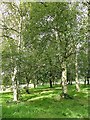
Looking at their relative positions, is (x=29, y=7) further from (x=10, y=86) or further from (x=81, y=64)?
(x=81, y=64)

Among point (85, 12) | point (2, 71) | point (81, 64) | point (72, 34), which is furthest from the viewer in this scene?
point (81, 64)

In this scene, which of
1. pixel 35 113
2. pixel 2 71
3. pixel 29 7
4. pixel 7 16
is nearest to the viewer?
pixel 35 113

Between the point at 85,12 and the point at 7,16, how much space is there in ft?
40.0

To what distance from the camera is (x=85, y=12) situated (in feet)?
91.7

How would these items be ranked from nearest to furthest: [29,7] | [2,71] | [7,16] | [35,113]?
[35,113], [2,71], [29,7], [7,16]

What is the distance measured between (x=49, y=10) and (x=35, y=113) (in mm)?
12901

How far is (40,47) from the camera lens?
26.3m

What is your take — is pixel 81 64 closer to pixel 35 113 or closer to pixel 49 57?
pixel 49 57

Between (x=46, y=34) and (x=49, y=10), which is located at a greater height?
(x=49, y=10)

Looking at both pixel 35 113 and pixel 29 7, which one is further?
pixel 29 7

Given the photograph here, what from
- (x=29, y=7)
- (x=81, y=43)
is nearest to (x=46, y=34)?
(x=81, y=43)

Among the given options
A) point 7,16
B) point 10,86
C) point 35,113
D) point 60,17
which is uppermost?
point 7,16

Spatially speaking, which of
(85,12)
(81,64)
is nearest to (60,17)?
(85,12)

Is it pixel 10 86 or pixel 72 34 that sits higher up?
pixel 72 34
